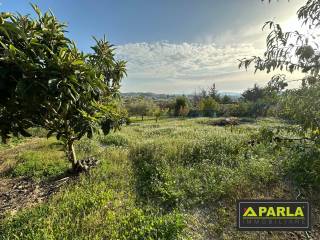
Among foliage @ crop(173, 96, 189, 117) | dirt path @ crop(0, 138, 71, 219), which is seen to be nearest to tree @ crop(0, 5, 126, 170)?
dirt path @ crop(0, 138, 71, 219)

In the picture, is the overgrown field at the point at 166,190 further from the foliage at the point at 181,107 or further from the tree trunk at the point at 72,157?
the foliage at the point at 181,107

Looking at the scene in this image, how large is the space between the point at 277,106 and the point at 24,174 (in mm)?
6301

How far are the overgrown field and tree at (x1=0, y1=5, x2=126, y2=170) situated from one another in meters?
1.36

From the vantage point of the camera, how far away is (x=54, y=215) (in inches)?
140

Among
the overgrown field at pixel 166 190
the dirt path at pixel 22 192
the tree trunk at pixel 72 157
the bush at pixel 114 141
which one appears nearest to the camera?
the overgrown field at pixel 166 190

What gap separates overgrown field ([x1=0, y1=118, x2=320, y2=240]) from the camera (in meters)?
3.19

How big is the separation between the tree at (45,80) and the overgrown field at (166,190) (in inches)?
53.4

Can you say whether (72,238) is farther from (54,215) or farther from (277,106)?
(277,106)

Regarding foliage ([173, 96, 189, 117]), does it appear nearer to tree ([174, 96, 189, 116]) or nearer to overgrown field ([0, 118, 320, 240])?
tree ([174, 96, 189, 116])

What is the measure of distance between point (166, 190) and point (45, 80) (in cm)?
305

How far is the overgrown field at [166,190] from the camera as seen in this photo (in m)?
3.19

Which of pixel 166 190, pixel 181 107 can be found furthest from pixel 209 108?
pixel 166 190

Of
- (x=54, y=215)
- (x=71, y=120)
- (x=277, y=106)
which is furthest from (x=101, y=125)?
(x=277, y=106)

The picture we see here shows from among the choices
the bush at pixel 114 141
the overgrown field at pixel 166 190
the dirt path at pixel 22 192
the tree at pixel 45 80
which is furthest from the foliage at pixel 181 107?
the tree at pixel 45 80
